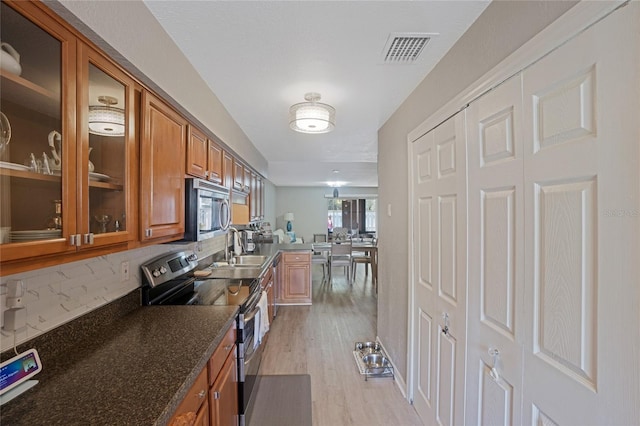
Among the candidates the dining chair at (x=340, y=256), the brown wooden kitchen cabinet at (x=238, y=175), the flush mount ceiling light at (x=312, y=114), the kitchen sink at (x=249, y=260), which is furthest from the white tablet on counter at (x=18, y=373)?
the dining chair at (x=340, y=256)

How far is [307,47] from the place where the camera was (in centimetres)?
164

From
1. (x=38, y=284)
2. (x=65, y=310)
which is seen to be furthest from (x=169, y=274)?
(x=38, y=284)

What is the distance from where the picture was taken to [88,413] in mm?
855

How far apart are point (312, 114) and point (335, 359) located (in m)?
2.37

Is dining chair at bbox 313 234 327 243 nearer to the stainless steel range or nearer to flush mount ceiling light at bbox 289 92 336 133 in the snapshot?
the stainless steel range

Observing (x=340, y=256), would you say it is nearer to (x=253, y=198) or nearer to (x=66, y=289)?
(x=253, y=198)

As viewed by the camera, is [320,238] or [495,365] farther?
[320,238]

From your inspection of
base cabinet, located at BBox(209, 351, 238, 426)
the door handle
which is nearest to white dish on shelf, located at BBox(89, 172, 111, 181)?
base cabinet, located at BBox(209, 351, 238, 426)

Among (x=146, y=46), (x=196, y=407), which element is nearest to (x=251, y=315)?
(x=196, y=407)

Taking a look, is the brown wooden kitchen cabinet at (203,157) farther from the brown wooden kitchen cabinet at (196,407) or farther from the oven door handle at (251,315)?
the brown wooden kitchen cabinet at (196,407)

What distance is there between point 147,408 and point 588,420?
1303 millimetres

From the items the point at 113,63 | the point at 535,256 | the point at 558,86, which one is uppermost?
the point at 113,63

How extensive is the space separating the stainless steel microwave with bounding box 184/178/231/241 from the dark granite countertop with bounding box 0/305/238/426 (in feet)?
1.91

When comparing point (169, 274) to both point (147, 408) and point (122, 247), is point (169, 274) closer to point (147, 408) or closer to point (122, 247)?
point (122, 247)
